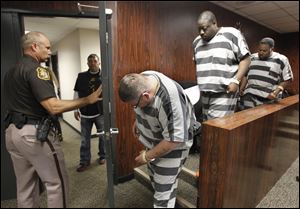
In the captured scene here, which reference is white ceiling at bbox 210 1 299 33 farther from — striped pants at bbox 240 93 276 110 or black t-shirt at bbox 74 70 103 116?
black t-shirt at bbox 74 70 103 116

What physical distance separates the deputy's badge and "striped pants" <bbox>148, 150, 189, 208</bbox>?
81 cm

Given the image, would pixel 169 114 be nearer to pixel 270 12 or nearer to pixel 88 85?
pixel 88 85

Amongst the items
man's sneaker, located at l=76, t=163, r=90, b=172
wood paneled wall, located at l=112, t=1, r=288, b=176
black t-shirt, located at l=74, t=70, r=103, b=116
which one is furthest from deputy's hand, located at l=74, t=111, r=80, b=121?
wood paneled wall, located at l=112, t=1, r=288, b=176

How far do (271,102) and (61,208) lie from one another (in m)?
1.89

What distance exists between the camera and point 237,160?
4.21 feet

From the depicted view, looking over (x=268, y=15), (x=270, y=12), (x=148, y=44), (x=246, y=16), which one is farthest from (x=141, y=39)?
(x=270, y=12)

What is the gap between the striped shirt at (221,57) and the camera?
1339 millimetres

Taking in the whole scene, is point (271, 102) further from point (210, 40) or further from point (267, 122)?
point (210, 40)

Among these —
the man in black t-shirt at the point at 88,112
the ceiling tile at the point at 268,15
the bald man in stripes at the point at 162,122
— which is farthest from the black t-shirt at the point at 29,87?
the ceiling tile at the point at 268,15

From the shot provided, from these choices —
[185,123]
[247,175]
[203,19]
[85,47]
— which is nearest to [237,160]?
[247,175]

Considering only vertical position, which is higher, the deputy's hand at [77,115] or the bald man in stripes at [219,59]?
the bald man in stripes at [219,59]

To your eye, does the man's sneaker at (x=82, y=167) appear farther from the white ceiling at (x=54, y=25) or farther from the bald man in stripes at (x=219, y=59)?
the bald man in stripes at (x=219, y=59)

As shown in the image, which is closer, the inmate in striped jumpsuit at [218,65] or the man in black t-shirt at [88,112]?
the inmate in striped jumpsuit at [218,65]

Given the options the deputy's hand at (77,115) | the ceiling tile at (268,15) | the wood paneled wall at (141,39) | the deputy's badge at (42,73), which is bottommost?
the deputy's hand at (77,115)
